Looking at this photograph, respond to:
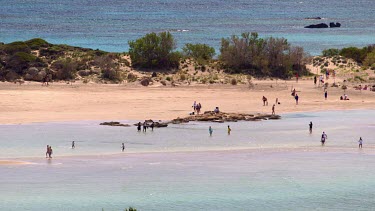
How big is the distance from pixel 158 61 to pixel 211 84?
636 cm

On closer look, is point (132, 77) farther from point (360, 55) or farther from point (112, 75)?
point (360, 55)

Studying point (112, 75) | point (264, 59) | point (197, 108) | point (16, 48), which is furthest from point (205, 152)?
point (16, 48)

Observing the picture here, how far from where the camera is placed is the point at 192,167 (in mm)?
41500

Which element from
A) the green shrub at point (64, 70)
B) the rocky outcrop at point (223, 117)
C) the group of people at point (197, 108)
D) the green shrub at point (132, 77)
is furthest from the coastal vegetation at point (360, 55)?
the green shrub at point (64, 70)

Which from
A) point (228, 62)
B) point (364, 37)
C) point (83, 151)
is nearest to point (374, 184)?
point (83, 151)

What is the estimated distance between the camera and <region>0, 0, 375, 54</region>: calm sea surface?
117 metres

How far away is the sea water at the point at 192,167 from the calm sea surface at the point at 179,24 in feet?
164

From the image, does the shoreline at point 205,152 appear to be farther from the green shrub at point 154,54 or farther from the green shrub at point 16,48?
the green shrub at point 16,48

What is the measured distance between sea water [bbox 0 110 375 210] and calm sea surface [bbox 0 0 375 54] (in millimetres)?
50023

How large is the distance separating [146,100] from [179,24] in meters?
88.9

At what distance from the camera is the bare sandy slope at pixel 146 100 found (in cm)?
5534

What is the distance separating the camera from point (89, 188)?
1479 inches

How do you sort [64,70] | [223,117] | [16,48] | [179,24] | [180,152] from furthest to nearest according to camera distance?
[179,24]
[16,48]
[64,70]
[223,117]
[180,152]

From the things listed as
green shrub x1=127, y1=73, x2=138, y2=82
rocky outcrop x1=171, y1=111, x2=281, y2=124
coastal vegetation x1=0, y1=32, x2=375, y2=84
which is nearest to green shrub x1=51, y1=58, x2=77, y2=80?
coastal vegetation x1=0, y1=32, x2=375, y2=84
